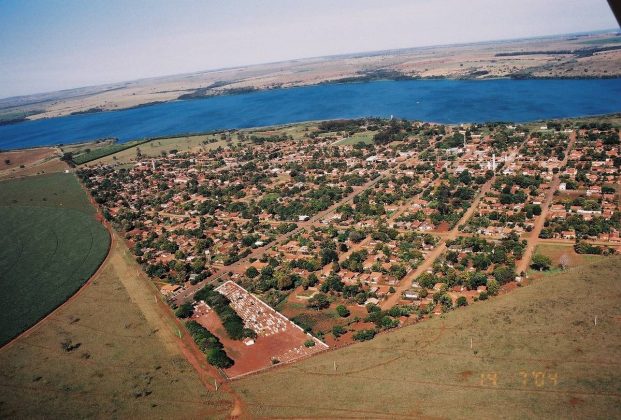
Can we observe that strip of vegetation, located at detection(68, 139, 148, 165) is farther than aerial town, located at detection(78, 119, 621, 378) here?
Yes

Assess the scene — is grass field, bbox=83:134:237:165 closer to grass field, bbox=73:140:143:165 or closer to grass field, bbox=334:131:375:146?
grass field, bbox=73:140:143:165

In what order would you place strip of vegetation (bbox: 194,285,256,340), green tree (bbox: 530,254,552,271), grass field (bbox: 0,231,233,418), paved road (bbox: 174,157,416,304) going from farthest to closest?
paved road (bbox: 174,157,416,304)
green tree (bbox: 530,254,552,271)
strip of vegetation (bbox: 194,285,256,340)
grass field (bbox: 0,231,233,418)

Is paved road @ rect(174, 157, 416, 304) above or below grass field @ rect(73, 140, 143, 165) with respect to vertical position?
below

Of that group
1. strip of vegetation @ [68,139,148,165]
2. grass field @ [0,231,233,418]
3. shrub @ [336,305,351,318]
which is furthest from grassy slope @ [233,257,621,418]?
strip of vegetation @ [68,139,148,165]

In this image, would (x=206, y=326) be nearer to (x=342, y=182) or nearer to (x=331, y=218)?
(x=331, y=218)

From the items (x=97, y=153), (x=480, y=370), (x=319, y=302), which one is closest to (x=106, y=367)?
(x=319, y=302)

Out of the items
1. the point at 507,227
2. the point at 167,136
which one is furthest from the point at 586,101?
the point at 167,136
